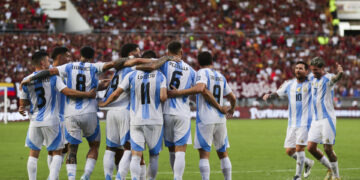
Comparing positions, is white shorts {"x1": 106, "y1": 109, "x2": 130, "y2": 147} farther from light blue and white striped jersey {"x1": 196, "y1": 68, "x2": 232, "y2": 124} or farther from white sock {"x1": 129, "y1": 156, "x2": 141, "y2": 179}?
light blue and white striped jersey {"x1": 196, "y1": 68, "x2": 232, "y2": 124}

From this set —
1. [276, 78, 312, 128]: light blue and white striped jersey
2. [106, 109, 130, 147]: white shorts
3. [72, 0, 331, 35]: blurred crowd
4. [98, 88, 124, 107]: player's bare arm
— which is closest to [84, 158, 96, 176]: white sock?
[106, 109, 130, 147]: white shorts

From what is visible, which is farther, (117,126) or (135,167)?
(117,126)

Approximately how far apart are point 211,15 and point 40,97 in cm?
3731

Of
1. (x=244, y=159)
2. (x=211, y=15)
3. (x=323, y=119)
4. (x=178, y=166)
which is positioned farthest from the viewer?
(x=211, y=15)

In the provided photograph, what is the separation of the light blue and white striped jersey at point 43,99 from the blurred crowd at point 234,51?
25279 mm

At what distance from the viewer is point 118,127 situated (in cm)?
1017

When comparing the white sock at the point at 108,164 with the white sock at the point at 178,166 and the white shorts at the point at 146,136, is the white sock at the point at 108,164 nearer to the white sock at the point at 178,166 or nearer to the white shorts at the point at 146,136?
the white shorts at the point at 146,136

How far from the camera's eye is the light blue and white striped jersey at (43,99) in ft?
32.3

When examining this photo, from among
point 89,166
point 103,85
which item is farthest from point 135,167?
point 103,85

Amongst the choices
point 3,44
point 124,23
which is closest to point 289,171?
point 3,44

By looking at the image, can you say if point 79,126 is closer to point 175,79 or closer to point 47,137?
point 47,137

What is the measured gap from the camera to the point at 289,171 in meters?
13.3

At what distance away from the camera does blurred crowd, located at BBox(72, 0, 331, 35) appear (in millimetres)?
43656

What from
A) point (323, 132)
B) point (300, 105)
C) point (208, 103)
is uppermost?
point (208, 103)
